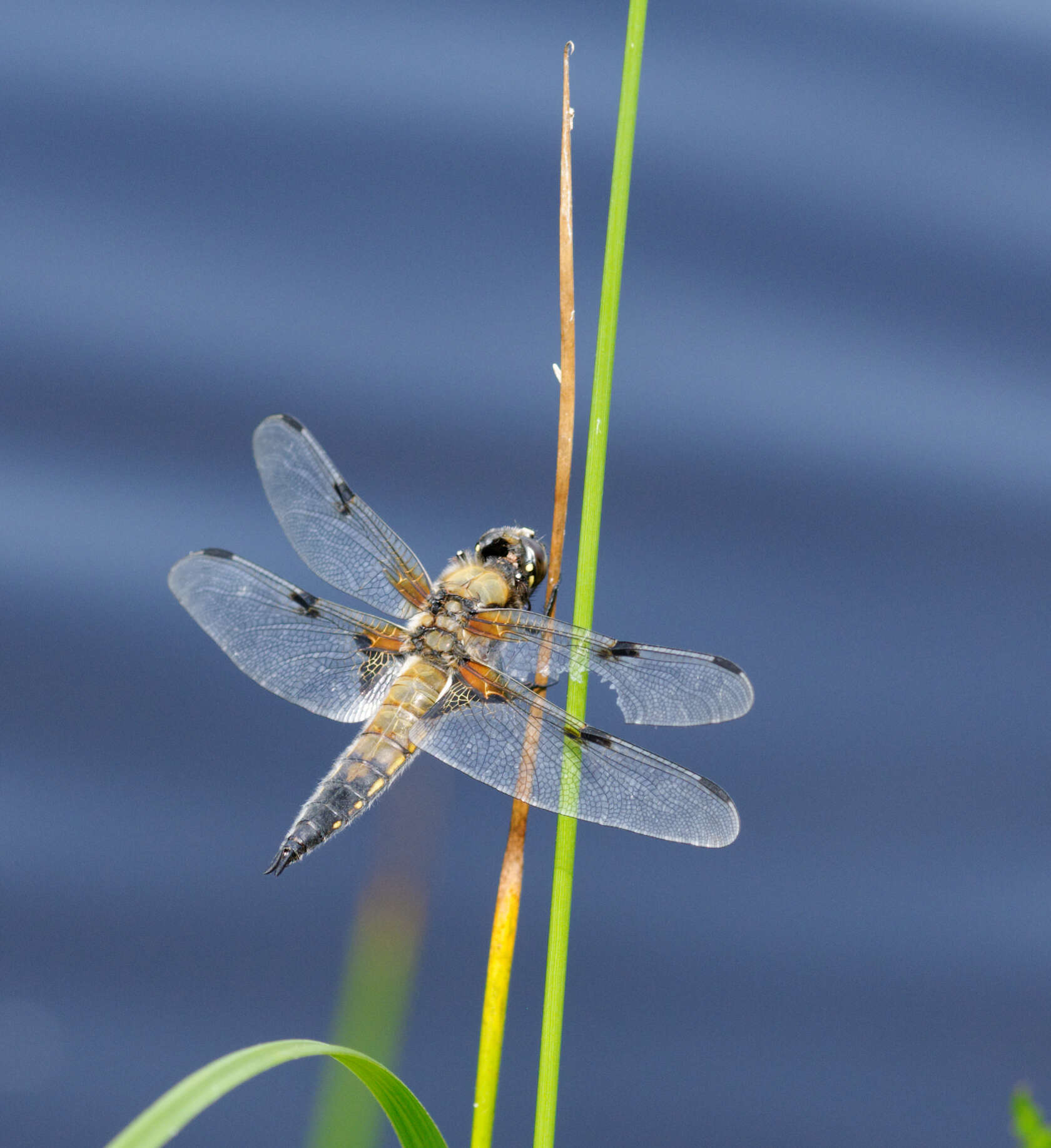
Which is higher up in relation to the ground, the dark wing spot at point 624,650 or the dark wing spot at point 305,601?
the dark wing spot at point 305,601

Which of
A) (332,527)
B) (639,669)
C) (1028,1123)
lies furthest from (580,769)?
(1028,1123)

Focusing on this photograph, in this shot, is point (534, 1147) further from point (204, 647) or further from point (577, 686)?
point (204, 647)

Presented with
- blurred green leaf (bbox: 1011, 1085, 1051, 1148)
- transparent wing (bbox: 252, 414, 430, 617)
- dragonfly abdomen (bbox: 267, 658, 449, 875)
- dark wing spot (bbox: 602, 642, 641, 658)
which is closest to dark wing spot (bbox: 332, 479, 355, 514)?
transparent wing (bbox: 252, 414, 430, 617)

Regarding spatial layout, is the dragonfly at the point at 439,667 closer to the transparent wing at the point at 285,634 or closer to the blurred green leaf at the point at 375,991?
the transparent wing at the point at 285,634

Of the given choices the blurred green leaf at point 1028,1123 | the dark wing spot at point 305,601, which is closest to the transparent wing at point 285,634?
the dark wing spot at point 305,601

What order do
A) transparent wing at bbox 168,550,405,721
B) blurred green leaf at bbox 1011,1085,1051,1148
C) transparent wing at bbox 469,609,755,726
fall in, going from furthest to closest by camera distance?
transparent wing at bbox 168,550,405,721
transparent wing at bbox 469,609,755,726
blurred green leaf at bbox 1011,1085,1051,1148

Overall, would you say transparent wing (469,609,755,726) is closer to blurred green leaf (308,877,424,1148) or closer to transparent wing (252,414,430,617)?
transparent wing (252,414,430,617)

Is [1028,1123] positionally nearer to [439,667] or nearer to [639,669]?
[639,669]
